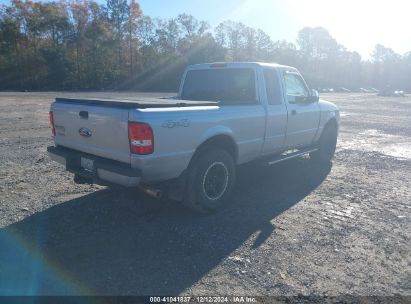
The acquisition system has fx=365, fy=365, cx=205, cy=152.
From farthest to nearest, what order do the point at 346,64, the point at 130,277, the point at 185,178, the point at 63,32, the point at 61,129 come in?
the point at 346,64, the point at 63,32, the point at 61,129, the point at 185,178, the point at 130,277

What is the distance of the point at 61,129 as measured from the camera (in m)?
5.15

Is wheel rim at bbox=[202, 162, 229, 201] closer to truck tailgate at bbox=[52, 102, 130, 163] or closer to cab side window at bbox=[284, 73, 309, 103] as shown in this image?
truck tailgate at bbox=[52, 102, 130, 163]

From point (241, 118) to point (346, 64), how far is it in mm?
106169

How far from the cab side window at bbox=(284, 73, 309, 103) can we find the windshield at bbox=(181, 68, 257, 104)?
987 mm

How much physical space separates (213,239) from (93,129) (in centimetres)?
201

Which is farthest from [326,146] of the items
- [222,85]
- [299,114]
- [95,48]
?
[95,48]

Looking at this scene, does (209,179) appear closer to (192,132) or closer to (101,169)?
(192,132)

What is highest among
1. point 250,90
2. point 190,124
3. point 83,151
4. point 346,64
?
point 346,64

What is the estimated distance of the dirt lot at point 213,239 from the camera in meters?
3.49

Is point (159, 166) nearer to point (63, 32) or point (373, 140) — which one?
point (373, 140)

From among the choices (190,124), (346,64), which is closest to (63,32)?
(190,124)

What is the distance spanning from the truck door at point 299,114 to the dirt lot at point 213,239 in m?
0.79

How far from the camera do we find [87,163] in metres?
4.66

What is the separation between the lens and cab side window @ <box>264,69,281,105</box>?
6.14m
